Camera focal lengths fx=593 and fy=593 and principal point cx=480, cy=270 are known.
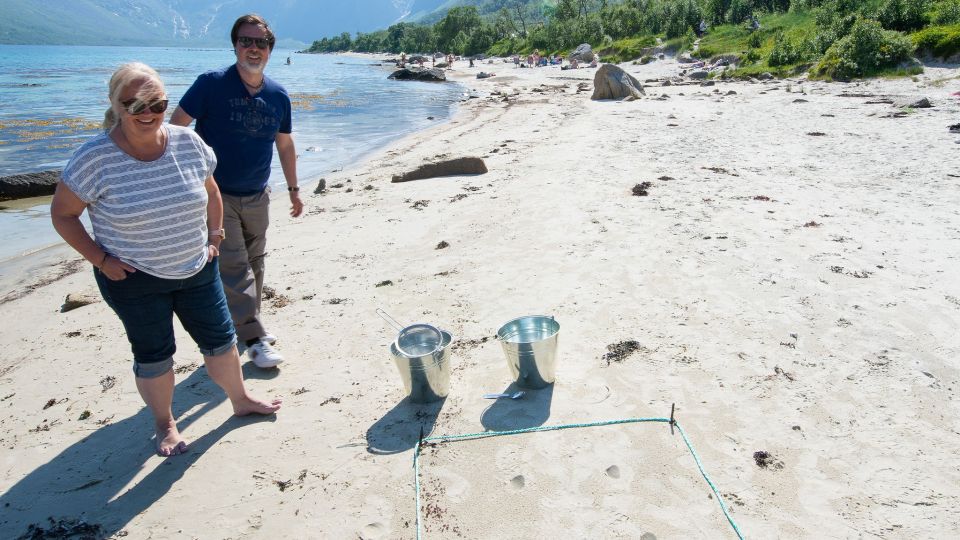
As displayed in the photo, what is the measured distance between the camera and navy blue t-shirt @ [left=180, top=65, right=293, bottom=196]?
382 cm

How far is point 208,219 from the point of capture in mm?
3297

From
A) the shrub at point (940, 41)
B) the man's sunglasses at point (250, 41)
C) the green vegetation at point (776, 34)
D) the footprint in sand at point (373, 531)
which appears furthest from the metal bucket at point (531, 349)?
the shrub at point (940, 41)

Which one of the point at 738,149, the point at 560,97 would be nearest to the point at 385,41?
the point at 560,97

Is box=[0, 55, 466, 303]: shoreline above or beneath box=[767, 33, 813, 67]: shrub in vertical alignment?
beneath

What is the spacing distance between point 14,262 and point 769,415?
959cm

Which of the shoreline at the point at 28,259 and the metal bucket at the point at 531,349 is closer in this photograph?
the metal bucket at the point at 531,349

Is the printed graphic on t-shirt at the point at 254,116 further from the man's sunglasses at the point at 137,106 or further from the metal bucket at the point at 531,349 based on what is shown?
the metal bucket at the point at 531,349

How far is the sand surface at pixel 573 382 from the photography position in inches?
114

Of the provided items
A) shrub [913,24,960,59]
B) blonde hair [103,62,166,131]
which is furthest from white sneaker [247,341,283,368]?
shrub [913,24,960,59]

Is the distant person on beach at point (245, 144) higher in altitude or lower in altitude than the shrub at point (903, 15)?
lower

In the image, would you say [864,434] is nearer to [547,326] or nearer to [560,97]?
[547,326]

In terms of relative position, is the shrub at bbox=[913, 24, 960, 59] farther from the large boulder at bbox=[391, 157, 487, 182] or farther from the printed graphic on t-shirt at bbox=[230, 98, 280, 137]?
the printed graphic on t-shirt at bbox=[230, 98, 280, 137]

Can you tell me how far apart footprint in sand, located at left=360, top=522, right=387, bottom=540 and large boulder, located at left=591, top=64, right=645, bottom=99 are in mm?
19519

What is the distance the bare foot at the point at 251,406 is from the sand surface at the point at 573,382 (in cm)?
12
